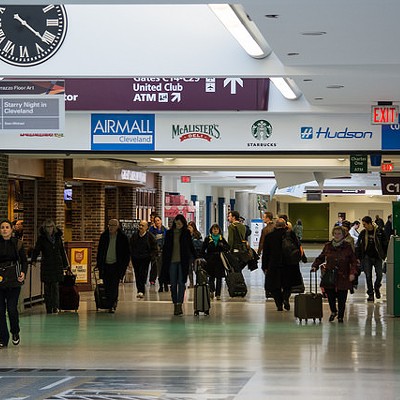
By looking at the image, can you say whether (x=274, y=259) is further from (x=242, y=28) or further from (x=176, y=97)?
(x=242, y=28)

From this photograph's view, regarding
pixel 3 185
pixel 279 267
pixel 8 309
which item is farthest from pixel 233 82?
pixel 8 309

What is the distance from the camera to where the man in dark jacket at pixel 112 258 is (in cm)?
2069

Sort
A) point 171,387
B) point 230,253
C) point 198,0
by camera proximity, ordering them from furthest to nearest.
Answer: point 230,253
point 171,387
point 198,0

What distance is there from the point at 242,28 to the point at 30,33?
3869 mm

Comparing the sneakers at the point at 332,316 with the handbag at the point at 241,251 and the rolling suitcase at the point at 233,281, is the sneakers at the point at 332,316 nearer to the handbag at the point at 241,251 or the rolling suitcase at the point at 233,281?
the rolling suitcase at the point at 233,281

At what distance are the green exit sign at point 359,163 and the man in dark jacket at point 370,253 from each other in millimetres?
1987

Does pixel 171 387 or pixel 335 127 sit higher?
pixel 335 127

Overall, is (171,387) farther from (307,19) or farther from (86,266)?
(86,266)

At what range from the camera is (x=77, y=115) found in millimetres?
21125

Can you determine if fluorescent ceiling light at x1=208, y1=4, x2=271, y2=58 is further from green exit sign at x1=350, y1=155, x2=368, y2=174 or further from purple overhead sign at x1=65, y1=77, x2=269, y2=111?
green exit sign at x1=350, y1=155, x2=368, y2=174

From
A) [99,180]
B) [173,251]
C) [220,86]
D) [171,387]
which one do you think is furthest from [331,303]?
[99,180]

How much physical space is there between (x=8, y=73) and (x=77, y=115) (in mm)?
5007

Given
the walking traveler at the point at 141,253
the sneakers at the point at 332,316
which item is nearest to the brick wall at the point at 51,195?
the walking traveler at the point at 141,253

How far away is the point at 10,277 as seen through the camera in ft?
48.4
